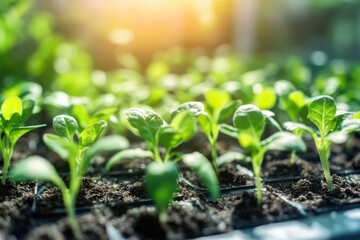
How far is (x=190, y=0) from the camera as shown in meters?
3.51

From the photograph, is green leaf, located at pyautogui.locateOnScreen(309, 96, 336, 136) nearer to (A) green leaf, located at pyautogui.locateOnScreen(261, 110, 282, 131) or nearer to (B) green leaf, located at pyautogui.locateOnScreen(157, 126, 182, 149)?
(A) green leaf, located at pyautogui.locateOnScreen(261, 110, 282, 131)

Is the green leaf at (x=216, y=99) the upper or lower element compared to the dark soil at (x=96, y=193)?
upper

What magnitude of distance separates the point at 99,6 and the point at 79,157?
259cm

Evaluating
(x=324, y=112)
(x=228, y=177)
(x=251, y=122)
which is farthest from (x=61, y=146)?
(x=324, y=112)

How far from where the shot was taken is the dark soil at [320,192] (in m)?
1.17

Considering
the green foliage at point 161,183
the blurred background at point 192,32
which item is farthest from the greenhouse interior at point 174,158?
the blurred background at point 192,32

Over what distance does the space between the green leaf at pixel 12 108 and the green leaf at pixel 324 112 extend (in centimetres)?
82

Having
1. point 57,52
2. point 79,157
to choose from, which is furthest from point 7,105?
point 57,52

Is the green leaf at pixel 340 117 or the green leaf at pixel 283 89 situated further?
the green leaf at pixel 283 89

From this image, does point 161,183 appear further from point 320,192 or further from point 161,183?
point 320,192

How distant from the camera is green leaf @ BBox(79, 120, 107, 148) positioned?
1.18 m

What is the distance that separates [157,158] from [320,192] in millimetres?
475

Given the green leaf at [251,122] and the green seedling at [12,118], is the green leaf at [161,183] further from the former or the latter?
the green seedling at [12,118]

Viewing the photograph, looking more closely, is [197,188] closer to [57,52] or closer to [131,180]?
[131,180]
